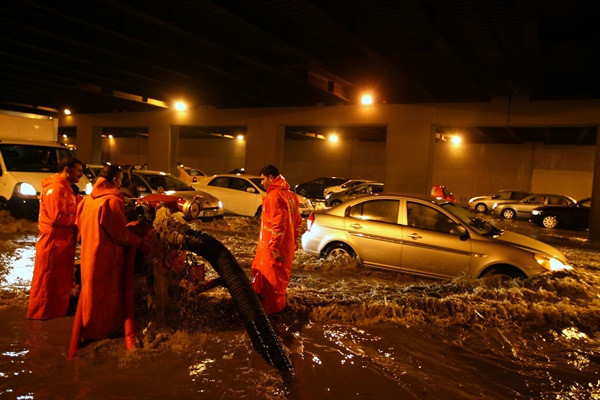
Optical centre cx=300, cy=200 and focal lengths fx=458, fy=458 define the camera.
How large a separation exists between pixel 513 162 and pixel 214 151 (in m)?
21.3

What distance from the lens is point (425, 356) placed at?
452 centimetres

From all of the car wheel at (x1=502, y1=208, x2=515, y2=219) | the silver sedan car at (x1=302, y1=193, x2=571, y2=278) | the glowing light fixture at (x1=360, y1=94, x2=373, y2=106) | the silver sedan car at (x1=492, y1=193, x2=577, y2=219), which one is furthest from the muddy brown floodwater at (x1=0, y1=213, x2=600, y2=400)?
the car wheel at (x1=502, y1=208, x2=515, y2=219)

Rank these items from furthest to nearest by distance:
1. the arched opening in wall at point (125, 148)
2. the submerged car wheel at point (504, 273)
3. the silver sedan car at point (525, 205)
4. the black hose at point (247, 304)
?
the arched opening in wall at point (125, 148), the silver sedan car at point (525, 205), the submerged car wheel at point (504, 273), the black hose at point (247, 304)

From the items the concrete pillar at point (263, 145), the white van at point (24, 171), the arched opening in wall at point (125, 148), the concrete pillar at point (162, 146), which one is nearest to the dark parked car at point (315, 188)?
the concrete pillar at point (263, 145)

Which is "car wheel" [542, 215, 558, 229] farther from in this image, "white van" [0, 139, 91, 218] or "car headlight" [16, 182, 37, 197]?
"car headlight" [16, 182, 37, 197]

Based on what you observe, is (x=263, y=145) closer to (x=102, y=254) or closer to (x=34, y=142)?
(x=34, y=142)

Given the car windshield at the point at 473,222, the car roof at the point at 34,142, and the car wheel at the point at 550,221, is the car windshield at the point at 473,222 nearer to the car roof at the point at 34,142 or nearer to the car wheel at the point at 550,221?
the car roof at the point at 34,142

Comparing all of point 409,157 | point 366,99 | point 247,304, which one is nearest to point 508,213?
point 409,157

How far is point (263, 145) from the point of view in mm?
18578

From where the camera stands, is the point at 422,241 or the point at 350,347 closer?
the point at 350,347

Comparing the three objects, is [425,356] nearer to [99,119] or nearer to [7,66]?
[7,66]

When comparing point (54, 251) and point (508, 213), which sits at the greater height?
point (54, 251)

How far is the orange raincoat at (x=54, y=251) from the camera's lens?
451cm

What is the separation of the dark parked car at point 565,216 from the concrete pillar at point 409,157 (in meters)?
6.14
